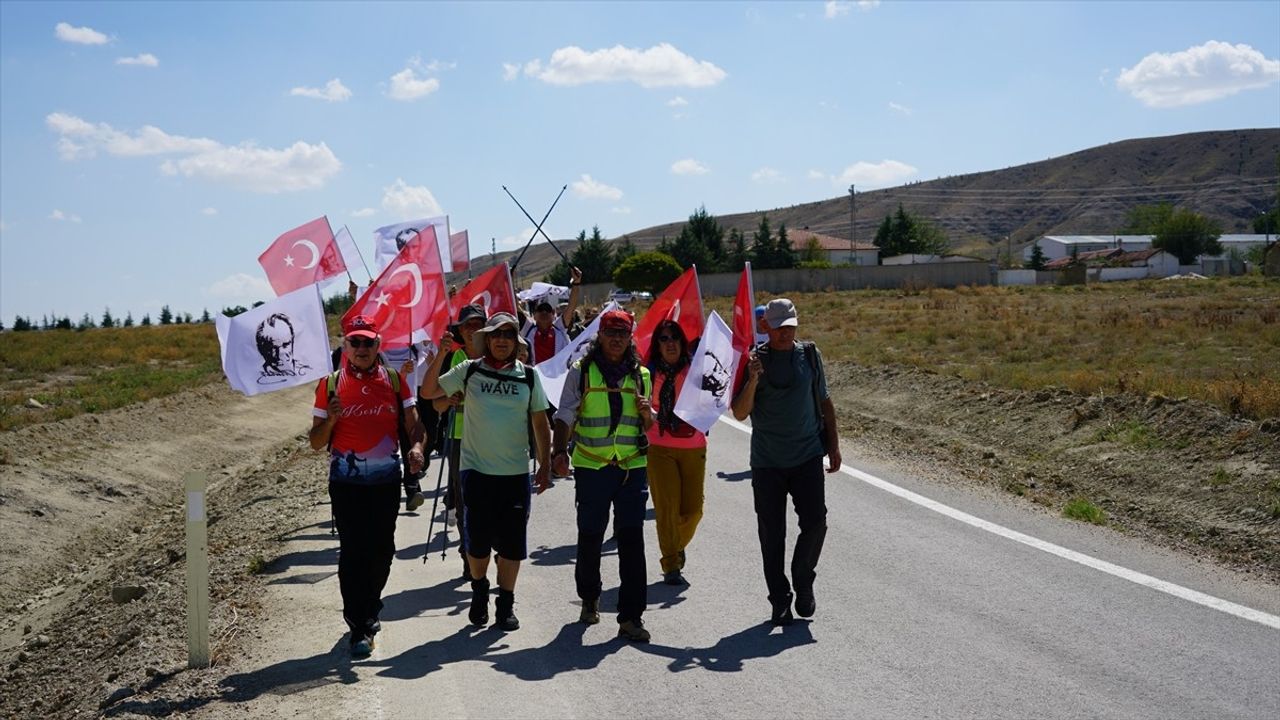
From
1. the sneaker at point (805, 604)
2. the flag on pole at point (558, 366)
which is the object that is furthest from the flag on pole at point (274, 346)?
the sneaker at point (805, 604)

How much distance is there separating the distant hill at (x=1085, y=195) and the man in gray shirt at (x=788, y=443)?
498ft

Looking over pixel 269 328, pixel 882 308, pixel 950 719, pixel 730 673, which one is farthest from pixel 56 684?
pixel 882 308

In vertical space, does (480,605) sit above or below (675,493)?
below

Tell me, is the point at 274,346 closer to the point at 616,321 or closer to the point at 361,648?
the point at 361,648

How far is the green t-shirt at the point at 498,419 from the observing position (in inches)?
282

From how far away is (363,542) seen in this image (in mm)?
7031

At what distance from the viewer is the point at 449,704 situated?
6000 millimetres

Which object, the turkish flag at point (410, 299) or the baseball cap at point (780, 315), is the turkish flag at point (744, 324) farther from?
the turkish flag at point (410, 299)

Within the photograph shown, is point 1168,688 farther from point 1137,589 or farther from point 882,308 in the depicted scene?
point 882,308

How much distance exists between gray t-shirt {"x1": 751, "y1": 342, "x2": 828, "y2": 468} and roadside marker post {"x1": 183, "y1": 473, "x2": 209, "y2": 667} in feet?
10.7

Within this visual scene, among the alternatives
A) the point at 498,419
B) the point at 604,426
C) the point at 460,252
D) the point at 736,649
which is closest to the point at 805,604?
the point at 736,649

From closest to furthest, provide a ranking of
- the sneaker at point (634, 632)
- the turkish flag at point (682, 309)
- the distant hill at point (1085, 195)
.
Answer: the sneaker at point (634, 632) < the turkish flag at point (682, 309) < the distant hill at point (1085, 195)

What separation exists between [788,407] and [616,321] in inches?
47.0

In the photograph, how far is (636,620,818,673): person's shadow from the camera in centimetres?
661
